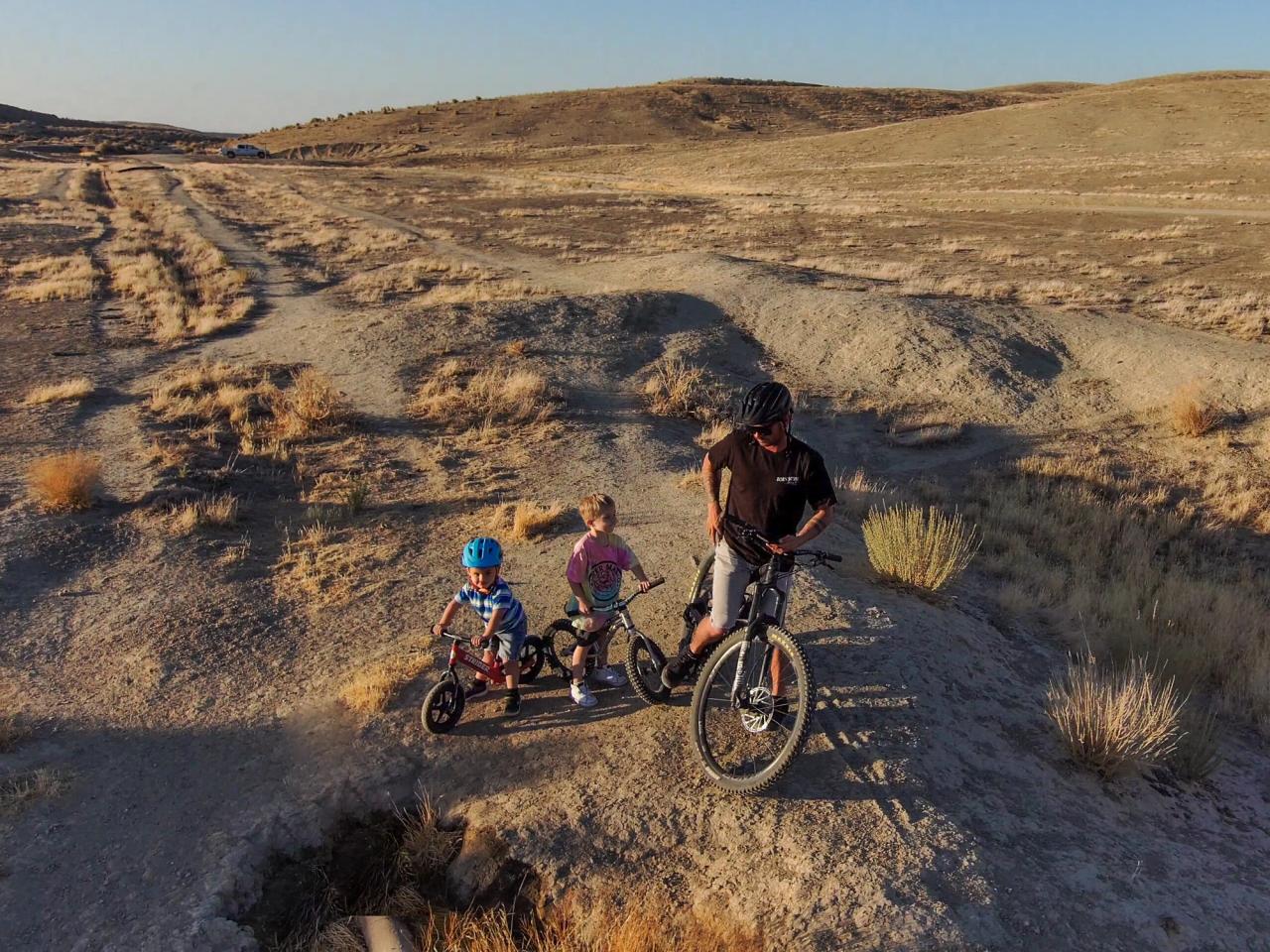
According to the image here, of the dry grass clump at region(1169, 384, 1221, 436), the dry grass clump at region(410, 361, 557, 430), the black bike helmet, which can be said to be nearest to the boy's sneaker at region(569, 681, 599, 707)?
the black bike helmet

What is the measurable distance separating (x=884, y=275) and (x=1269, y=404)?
32.8ft

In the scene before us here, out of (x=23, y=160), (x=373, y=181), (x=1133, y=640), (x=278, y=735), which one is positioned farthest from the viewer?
(x=23, y=160)

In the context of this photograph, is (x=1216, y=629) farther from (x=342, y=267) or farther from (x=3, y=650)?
(x=342, y=267)

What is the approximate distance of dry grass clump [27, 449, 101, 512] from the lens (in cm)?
876

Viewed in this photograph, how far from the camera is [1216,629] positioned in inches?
308

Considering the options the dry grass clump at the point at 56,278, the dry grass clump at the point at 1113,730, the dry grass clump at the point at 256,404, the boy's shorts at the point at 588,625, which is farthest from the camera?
the dry grass clump at the point at 56,278

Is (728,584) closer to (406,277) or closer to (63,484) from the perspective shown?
(63,484)

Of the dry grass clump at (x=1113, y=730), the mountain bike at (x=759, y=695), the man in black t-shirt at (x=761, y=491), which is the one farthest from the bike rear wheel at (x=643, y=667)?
the dry grass clump at (x=1113, y=730)

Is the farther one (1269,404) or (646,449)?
(1269,404)

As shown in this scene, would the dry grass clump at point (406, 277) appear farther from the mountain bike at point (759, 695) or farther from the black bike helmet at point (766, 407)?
the black bike helmet at point (766, 407)

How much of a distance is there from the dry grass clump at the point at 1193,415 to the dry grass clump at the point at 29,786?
14666 millimetres

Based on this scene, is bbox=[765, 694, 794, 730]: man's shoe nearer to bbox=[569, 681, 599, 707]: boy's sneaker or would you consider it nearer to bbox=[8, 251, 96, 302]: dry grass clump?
bbox=[569, 681, 599, 707]: boy's sneaker

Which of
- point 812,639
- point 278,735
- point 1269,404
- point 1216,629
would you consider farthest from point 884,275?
point 278,735

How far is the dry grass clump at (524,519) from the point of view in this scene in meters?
8.27
